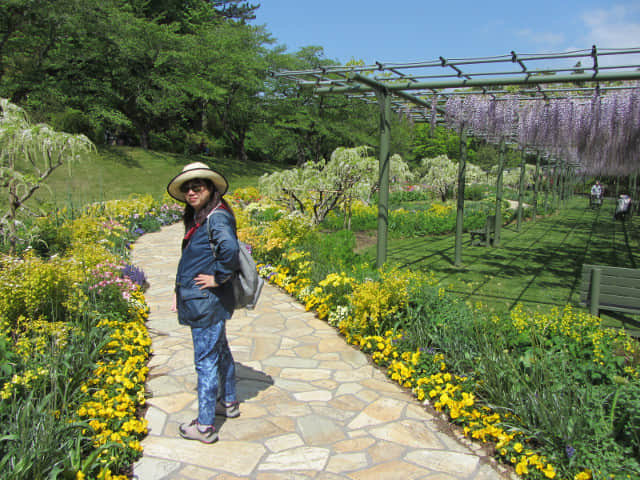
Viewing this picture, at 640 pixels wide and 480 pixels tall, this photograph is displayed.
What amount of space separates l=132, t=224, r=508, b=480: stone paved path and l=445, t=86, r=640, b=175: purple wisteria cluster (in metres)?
4.27

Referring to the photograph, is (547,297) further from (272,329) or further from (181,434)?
(181,434)

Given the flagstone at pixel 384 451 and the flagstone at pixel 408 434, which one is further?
the flagstone at pixel 408 434

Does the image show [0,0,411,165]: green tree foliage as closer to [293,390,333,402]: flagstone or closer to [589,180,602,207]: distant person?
[589,180,602,207]: distant person

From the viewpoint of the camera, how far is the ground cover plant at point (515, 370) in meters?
2.62

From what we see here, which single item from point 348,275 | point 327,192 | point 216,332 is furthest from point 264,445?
point 327,192

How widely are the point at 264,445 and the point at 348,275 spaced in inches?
114

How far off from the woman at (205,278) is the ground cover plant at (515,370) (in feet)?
5.75

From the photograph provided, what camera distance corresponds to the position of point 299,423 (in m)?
3.26

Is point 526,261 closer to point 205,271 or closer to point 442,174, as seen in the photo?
point 205,271

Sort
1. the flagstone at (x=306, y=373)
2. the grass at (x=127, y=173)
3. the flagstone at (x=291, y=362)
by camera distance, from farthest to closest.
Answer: the grass at (x=127, y=173)
the flagstone at (x=291, y=362)
the flagstone at (x=306, y=373)

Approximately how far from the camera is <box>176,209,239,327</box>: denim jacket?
284 cm

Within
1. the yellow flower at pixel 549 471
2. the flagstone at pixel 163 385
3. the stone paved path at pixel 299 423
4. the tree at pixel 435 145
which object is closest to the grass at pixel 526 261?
the stone paved path at pixel 299 423

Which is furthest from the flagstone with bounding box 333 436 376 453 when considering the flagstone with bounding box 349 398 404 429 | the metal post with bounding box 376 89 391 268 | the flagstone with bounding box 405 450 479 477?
the metal post with bounding box 376 89 391 268

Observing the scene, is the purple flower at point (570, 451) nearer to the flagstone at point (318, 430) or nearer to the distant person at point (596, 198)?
the flagstone at point (318, 430)
